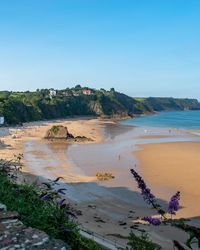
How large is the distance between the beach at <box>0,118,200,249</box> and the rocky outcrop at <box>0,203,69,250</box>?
663cm

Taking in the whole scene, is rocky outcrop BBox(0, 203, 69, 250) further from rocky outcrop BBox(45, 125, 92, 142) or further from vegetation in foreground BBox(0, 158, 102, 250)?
rocky outcrop BBox(45, 125, 92, 142)

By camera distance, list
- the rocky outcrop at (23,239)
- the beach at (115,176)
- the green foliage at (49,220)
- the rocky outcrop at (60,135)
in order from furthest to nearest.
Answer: the rocky outcrop at (60,135), the beach at (115,176), the green foliage at (49,220), the rocky outcrop at (23,239)

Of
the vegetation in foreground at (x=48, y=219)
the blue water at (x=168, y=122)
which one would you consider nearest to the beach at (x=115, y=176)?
the vegetation in foreground at (x=48, y=219)

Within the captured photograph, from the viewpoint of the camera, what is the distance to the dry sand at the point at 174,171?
25.2 metres

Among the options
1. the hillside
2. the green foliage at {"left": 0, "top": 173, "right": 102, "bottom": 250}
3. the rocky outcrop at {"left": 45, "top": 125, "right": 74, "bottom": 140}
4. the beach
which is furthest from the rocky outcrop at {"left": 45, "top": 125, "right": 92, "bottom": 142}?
the green foliage at {"left": 0, "top": 173, "right": 102, "bottom": 250}

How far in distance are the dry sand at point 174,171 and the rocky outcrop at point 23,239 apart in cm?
1681

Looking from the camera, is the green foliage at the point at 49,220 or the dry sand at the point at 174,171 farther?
the dry sand at the point at 174,171

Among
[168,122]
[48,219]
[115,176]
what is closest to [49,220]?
[48,219]

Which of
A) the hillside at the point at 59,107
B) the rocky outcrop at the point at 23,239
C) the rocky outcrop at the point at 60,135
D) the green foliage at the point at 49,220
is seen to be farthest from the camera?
the hillside at the point at 59,107

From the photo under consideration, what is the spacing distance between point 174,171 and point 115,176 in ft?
19.0

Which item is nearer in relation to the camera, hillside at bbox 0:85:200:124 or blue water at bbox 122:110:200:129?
blue water at bbox 122:110:200:129

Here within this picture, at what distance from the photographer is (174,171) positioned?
35125 mm

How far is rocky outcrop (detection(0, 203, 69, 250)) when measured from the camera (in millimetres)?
5109

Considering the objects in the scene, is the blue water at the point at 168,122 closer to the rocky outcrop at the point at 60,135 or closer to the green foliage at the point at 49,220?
the rocky outcrop at the point at 60,135
